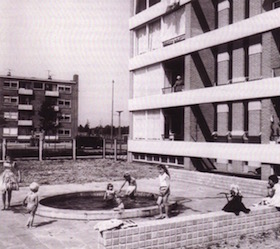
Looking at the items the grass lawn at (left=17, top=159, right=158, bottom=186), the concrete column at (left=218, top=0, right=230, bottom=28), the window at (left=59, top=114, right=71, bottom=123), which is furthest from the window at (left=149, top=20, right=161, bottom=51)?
the window at (left=59, top=114, right=71, bottom=123)

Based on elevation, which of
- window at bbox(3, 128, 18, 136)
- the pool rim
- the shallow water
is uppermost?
window at bbox(3, 128, 18, 136)

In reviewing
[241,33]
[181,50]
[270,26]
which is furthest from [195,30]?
[270,26]

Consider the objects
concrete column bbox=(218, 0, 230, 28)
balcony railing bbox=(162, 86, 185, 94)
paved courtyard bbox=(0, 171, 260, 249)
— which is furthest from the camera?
balcony railing bbox=(162, 86, 185, 94)

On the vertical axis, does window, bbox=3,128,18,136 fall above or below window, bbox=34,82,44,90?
below

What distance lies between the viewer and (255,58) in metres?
20.1

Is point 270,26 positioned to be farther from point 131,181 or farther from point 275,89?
point 131,181

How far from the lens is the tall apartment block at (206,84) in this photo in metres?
17.8

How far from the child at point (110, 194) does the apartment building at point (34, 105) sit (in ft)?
175

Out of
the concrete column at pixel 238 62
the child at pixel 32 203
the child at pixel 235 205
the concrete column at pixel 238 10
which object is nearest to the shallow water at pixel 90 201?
the child at pixel 32 203

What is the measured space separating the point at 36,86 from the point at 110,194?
202 ft

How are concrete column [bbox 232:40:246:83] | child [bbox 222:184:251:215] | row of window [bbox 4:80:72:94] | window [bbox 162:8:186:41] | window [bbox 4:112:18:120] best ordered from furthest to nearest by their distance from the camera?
window [bbox 4:112:18:120] → row of window [bbox 4:80:72:94] → window [bbox 162:8:186:41] → concrete column [bbox 232:40:246:83] → child [bbox 222:184:251:215]

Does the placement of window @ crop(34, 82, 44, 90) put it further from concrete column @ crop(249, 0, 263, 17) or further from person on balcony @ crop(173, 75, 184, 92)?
concrete column @ crop(249, 0, 263, 17)

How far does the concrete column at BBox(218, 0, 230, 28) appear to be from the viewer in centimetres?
2259

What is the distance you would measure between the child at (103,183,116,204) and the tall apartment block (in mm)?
8168
